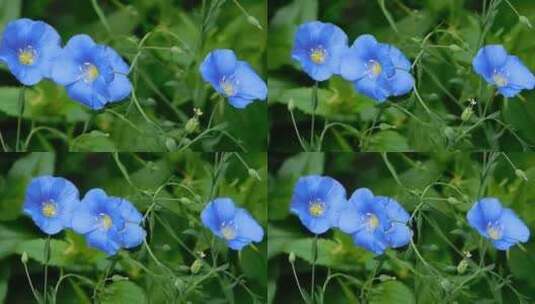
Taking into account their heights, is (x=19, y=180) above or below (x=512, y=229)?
above

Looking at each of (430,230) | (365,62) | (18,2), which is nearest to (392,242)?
(430,230)

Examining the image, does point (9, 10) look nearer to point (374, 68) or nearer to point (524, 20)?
point (374, 68)

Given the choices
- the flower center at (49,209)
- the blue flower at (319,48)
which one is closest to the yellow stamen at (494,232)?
the blue flower at (319,48)

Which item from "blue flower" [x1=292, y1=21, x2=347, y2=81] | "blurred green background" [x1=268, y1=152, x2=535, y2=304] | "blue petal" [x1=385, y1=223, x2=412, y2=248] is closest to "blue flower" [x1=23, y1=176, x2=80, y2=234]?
"blurred green background" [x1=268, y1=152, x2=535, y2=304]

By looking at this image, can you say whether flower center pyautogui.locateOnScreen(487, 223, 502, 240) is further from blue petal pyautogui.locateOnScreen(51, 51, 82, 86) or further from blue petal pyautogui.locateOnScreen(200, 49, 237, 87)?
blue petal pyautogui.locateOnScreen(51, 51, 82, 86)

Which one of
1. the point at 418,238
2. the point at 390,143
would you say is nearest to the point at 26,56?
the point at 390,143

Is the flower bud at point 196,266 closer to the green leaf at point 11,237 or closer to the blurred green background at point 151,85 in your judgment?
the blurred green background at point 151,85
